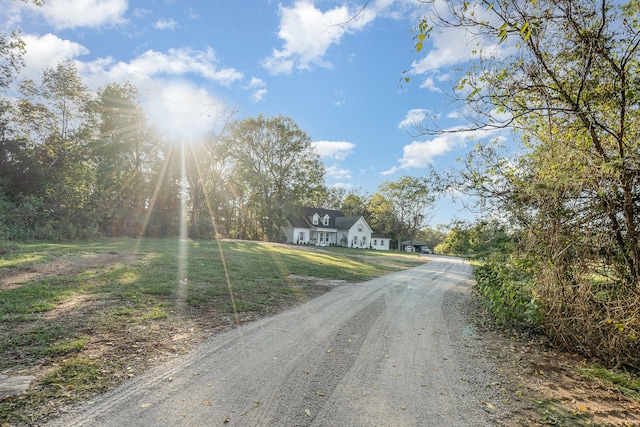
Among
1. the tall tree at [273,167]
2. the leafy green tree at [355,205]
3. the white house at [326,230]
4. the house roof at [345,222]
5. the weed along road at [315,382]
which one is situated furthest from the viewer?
the leafy green tree at [355,205]

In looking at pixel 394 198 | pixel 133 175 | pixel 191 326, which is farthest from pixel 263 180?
pixel 191 326

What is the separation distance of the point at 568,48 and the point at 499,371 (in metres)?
4.58

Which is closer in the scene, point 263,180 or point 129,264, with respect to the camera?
point 129,264

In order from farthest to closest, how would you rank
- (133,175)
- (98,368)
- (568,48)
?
(133,175), (568,48), (98,368)

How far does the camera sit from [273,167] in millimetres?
38781

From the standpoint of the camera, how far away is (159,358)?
153 inches

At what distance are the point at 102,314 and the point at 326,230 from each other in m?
39.9

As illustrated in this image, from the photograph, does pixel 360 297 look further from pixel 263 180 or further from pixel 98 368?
pixel 263 180

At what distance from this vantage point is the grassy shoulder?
3.23 metres

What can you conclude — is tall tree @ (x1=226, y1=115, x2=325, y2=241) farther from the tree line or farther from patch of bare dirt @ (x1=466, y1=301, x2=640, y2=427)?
patch of bare dirt @ (x1=466, y1=301, x2=640, y2=427)

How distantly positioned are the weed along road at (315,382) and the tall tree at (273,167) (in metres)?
32.6

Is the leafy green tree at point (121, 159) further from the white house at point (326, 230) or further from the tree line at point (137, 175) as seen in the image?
the white house at point (326, 230)

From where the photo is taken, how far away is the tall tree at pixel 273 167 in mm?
36812

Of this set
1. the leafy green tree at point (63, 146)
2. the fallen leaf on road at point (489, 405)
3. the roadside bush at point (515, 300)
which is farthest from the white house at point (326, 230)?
the fallen leaf on road at point (489, 405)
